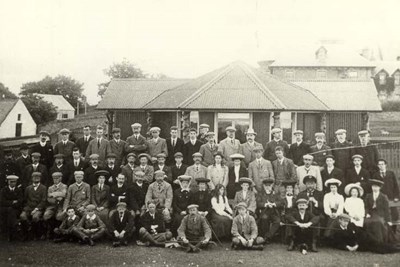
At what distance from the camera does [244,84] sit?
44.7 feet

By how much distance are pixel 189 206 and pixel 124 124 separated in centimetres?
1149

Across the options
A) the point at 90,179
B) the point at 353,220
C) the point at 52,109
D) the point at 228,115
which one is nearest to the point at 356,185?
the point at 353,220

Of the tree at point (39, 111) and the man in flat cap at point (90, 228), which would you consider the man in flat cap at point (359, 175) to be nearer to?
the man in flat cap at point (90, 228)

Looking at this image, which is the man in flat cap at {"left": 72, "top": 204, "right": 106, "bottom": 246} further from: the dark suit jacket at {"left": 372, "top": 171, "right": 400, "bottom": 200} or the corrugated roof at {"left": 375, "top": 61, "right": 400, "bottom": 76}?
the corrugated roof at {"left": 375, "top": 61, "right": 400, "bottom": 76}

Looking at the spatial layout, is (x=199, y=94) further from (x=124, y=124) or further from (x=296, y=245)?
(x=296, y=245)

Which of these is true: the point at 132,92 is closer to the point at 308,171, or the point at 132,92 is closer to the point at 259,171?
the point at 259,171

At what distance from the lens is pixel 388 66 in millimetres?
30750

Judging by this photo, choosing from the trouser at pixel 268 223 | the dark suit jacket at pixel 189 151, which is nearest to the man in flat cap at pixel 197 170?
Result: the dark suit jacket at pixel 189 151

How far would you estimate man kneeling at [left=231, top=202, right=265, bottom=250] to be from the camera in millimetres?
5637

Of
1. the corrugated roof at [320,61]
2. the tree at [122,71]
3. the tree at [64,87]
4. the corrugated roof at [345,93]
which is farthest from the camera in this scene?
the corrugated roof at [320,61]

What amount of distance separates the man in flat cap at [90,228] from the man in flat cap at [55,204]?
0.44m

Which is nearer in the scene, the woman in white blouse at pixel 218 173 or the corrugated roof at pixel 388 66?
the woman in white blouse at pixel 218 173

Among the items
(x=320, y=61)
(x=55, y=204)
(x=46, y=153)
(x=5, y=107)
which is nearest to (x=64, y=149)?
(x=46, y=153)

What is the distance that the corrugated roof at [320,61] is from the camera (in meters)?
31.3
